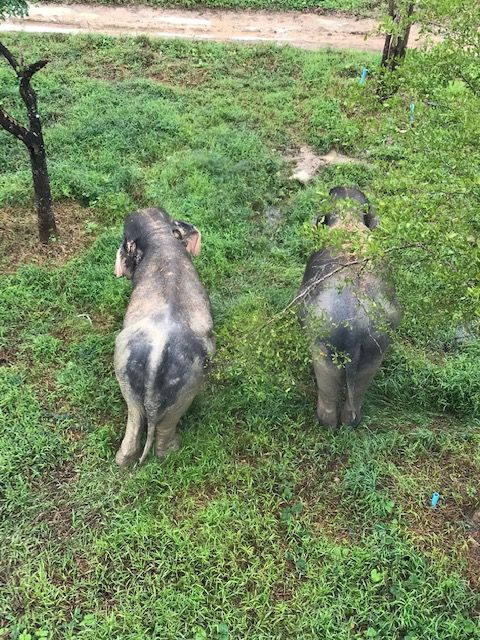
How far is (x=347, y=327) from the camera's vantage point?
4.74 metres

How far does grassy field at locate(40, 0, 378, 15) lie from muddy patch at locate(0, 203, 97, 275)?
26.5 feet

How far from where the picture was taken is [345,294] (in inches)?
191

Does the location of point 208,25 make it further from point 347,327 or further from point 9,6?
point 347,327

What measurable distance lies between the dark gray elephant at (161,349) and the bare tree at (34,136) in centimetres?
178

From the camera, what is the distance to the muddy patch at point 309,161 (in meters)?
9.08

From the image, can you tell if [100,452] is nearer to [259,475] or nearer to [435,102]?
[259,475]

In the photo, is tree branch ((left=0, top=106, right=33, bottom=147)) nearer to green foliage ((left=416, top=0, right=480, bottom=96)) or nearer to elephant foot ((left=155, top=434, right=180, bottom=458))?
elephant foot ((left=155, top=434, right=180, bottom=458))

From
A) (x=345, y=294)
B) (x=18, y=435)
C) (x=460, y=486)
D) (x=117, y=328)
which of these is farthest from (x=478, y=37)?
(x=18, y=435)

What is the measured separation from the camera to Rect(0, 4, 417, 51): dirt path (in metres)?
12.8

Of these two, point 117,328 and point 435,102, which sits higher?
point 435,102

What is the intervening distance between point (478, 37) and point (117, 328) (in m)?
3.98

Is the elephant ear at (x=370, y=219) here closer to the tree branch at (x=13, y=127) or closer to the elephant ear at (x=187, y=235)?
the elephant ear at (x=187, y=235)

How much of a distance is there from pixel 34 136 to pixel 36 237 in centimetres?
122

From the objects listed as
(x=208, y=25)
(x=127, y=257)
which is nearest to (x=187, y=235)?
(x=127, y=257)
